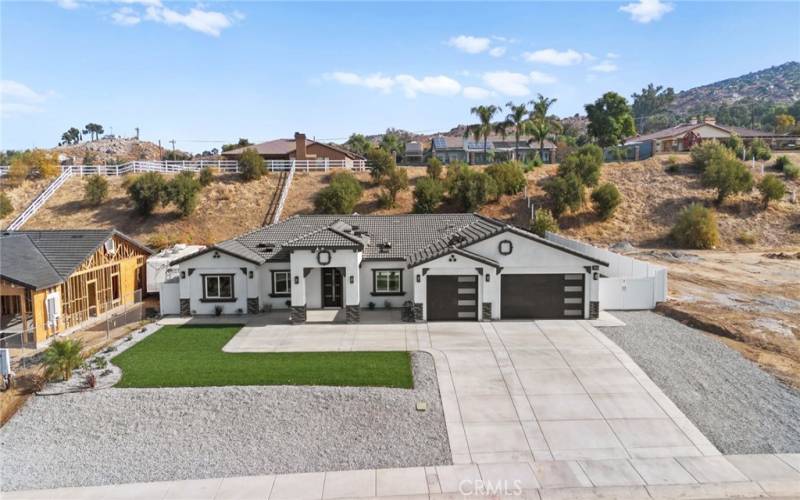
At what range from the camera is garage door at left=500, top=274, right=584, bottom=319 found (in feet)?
80.0

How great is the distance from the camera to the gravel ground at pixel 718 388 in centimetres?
1383

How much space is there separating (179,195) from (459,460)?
148 feet

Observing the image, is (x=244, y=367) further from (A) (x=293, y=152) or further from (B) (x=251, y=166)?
(A) (x=293, y=152)

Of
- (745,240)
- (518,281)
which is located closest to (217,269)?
(518,281)

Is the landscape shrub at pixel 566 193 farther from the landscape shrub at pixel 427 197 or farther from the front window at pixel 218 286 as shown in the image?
the front window at pixel 218 286

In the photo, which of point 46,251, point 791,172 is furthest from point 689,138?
point 46,251

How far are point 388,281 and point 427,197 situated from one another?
26.1 metres

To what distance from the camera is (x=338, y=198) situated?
51281 mm

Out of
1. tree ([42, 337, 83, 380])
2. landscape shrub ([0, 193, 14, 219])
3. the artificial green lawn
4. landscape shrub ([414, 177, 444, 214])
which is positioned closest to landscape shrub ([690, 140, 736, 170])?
landscape shrub ([414, 177, 444, 214])

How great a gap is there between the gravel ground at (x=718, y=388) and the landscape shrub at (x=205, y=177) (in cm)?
4706

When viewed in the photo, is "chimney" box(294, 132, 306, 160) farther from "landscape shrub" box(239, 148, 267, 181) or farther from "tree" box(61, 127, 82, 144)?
"tree" box(61, 127, 82, 144)

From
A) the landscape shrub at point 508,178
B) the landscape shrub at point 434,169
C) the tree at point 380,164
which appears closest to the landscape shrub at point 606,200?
the landscape shrub at point 508,178

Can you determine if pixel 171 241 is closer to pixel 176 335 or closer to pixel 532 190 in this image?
pixel 176 335

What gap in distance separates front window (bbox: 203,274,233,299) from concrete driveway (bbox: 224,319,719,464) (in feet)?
8.71
